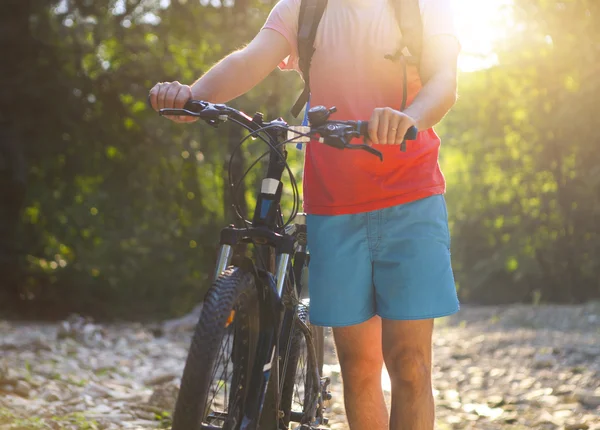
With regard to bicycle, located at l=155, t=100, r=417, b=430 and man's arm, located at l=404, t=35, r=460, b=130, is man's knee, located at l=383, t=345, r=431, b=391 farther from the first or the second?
man's arm, located at l=404, t=35, r=460, b=130

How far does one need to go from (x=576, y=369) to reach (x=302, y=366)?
4631mm

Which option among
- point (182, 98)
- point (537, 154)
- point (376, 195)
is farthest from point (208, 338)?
point (537, 154)

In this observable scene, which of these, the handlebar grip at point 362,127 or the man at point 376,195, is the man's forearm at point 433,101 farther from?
the handlebar grip at point 362,127

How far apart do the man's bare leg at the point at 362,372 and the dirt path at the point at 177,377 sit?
1927 millimetres

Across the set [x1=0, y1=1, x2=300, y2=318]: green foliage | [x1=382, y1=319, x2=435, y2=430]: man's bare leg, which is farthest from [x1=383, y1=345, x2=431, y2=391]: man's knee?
[x1=0, y1=1, x2=300, y2=318]: green foliage

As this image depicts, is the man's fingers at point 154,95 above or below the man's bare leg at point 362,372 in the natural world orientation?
above

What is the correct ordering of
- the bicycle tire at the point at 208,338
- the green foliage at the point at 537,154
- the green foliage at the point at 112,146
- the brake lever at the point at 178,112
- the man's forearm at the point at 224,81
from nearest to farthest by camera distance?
the bicycle tire at the point at 208,338 < the brake lever at the point at 178,112 < the man's forearm at the point at 224,81 < the green foliage at the point at 112,146 < the green foliage at the point at 537,154

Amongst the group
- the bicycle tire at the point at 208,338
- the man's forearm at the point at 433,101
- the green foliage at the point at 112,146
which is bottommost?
the bicycle tire at the point at 208,338

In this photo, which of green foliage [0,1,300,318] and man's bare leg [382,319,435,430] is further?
green foliage [0,1,300,318]

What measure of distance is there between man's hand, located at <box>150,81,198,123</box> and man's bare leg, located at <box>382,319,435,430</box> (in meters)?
1.03

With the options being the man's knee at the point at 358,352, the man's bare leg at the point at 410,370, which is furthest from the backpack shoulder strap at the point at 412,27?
the man's knee at the point at 358,352

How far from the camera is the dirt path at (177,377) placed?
5.30 m

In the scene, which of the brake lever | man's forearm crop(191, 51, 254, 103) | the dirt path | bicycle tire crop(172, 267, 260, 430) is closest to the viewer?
bicycle tire crop(172, 267, 260, 430)

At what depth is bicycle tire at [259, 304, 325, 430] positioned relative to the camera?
9.78 feet
